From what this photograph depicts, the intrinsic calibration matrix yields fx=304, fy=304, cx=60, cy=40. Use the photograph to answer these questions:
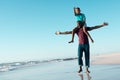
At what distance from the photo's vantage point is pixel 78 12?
9.20 metres

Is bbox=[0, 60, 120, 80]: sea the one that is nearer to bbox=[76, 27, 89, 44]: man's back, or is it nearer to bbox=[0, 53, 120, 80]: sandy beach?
bbox=[0, 53, 120, 80]: sandy beach

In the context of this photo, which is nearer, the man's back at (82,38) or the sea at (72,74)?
the man's back at (82,38)

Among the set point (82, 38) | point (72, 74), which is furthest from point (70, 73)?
point (82, 38)

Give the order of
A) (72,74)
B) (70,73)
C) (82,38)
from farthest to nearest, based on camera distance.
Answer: (70,73)
(72,74)
(82,38)

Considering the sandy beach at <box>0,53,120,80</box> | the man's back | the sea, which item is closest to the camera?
the man's back

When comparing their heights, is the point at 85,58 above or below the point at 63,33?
below

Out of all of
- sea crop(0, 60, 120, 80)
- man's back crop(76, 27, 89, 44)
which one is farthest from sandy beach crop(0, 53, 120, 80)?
man's back crop(76, 27, 89, 44)

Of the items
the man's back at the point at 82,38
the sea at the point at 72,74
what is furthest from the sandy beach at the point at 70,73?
the man's back at the point at 82,38

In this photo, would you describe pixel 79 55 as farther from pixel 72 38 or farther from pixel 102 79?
pixel 102 79

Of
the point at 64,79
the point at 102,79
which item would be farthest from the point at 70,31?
the point at 64,79

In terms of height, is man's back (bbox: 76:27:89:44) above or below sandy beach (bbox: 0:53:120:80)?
above

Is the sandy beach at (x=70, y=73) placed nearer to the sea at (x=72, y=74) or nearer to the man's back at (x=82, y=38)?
the sea at (x=72, y=74)

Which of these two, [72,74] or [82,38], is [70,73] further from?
[82,38]

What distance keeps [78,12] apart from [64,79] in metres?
16.1
